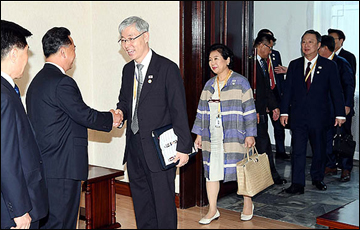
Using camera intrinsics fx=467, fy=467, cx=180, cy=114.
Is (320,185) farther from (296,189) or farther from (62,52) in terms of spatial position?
(62,52)

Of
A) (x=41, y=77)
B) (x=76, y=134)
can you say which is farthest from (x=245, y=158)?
(x=41, y=77)

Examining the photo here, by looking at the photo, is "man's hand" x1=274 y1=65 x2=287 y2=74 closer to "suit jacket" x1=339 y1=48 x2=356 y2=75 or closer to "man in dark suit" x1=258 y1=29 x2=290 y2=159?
"man in dark suit" x1=258 y1=29 x2=290 y2=159

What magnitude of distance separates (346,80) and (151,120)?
2335 mm

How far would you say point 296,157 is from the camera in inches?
185

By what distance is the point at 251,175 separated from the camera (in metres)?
3.78

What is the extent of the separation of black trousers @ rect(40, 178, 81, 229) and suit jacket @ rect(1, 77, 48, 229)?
81 centimetres

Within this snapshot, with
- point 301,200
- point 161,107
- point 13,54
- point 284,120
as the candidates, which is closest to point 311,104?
point 284,120

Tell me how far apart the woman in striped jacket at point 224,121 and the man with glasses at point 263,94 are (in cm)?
74

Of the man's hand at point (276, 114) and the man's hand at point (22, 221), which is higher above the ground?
the man's hand at point (276, 114)

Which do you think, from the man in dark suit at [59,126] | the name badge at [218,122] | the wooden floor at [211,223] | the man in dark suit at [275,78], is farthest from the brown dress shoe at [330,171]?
the man in dark suit at [59,126]

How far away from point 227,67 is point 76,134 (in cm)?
152

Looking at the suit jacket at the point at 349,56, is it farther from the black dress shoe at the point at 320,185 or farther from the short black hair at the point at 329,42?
the black dress shoe at the point at 320,185

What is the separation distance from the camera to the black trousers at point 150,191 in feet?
10.6

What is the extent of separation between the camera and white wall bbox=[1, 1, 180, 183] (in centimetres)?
464
